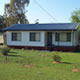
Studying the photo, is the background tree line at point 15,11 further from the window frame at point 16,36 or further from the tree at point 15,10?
the window frame at point 16,36

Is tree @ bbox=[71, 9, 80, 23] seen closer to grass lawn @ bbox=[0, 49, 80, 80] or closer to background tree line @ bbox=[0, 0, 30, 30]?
grass lawn @ bbox=[0, 49, 80, 80]

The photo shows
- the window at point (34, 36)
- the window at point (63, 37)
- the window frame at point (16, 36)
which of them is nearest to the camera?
the window at point (63, 37)

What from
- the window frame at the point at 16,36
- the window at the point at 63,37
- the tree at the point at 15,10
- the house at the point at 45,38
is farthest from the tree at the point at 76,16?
the tree at the point at 15,10

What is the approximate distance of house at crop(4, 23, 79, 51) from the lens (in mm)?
26688

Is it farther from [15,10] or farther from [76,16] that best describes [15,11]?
[76,16]

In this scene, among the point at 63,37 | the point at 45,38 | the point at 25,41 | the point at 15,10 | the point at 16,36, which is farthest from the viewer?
the point at 15,10

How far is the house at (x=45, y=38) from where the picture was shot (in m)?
26.7

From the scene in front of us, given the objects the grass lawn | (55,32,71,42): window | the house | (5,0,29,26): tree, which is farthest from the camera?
(5,0,29,26): tree

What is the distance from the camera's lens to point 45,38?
2789 centimetres

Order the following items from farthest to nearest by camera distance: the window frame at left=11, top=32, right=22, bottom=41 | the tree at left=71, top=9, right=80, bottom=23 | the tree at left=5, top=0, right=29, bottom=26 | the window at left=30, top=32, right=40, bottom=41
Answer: the tree at left=5, top=0, right=29, bottom=26
the window frame at left=11, top=32, right=22, bottom=41
the window at left=30, top=32, right=40, bottom=41
the tree at left=71, top=9, right=80, bottom=23

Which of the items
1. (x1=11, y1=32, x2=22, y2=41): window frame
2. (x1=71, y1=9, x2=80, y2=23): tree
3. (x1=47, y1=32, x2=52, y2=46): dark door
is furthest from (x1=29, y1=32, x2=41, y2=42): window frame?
(x1=71, y1=9, x2=80, y2=23): tree

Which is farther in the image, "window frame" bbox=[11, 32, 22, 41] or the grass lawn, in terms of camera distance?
"window frame" bbox=[11, 32, 22, 41]

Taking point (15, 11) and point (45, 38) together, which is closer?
point (45, 38)

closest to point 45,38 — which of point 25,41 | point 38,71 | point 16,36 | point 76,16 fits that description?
point 25,41
